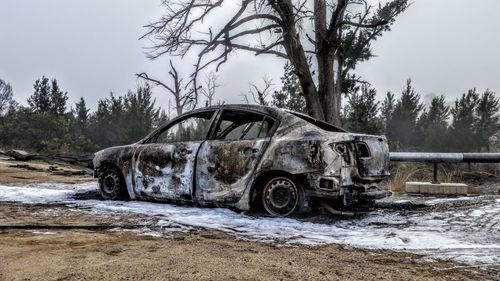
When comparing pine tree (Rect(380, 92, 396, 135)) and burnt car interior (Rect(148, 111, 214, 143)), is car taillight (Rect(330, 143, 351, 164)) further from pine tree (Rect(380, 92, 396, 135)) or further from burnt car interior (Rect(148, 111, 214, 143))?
pine tree (Rect(380, 92, 396, 135))

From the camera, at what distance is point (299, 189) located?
532 centimetres

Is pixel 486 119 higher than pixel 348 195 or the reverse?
higher

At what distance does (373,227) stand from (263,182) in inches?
56.4

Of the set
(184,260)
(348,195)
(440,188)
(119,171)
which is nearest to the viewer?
(184,260)

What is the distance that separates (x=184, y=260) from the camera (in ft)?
10.5

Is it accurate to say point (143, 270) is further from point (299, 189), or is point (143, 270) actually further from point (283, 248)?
point (299, 189)

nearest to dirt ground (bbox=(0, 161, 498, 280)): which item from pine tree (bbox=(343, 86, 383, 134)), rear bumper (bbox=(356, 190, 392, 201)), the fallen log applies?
rear bumper (bbox=(356, 190, 392, 201))

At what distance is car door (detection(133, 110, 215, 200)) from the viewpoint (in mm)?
6094

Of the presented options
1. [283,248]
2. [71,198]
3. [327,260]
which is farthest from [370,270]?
[71,198]

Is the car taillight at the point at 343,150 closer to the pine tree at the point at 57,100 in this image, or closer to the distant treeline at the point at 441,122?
the distant treeline at the point at 441,122

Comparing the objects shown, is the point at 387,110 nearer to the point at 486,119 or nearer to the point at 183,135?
the point at 486,119

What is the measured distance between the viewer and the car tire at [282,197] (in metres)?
5.29

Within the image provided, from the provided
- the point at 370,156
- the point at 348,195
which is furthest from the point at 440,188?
the point at 348,195

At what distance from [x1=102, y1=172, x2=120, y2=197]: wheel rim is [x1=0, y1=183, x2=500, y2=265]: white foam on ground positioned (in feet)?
1.42
